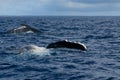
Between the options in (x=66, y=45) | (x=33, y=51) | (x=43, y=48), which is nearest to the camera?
(x=33, y=51)

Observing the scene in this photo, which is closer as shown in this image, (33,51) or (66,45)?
(33,51)

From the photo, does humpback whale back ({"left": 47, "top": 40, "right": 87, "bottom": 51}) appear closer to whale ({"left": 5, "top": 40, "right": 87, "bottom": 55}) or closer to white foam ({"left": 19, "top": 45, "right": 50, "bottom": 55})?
whale ({"left": 5, "top": 40, "right": 87, "bottom": 55})

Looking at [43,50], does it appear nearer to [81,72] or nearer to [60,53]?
[60,53]

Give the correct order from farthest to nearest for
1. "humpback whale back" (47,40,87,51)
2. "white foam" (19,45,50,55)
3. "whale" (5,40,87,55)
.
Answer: "humpback whale back" (47,40,87,51), "whale" (5,40,87,55), "white foam" (19,45,50,55)

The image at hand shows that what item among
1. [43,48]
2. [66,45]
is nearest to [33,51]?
[43,48]

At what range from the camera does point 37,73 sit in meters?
21.5

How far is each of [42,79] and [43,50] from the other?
942 cm

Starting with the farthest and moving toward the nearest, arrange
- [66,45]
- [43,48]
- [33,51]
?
[66,45]
[43,48]
[33,51]

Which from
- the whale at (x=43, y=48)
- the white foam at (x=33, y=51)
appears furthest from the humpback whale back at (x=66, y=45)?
the white foam at (x=33, y=51)

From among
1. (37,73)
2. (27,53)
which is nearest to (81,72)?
(37,73)

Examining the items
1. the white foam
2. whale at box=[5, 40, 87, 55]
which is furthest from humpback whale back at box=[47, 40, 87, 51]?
the white foam

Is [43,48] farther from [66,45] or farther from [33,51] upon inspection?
[66,45]

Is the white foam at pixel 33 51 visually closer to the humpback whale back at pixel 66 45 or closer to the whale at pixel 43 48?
the whale at pixel 43 48

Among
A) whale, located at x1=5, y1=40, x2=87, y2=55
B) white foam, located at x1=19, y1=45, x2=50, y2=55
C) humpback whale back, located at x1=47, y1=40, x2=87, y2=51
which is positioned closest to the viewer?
white foam, located at x1=19, y1=45, x2=50, y2=55
